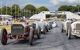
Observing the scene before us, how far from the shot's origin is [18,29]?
2016 centimetres

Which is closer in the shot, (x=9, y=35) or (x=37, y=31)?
(x=9, y=35)

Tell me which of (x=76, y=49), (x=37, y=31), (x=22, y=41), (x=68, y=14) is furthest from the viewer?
(x=68, y=14)

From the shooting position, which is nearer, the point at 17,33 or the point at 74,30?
the point at 17,33

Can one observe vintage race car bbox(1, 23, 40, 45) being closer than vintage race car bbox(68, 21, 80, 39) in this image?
Yes

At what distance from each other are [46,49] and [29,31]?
4051mm

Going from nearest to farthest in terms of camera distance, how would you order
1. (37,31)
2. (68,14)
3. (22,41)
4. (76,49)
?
1. (76,49)
2. (22,41)
3. (37,31)
4. (68,14)

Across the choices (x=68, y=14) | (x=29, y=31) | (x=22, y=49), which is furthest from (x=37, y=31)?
(x=68, y=14)

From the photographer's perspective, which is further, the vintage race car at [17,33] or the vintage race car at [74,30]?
the vintage race car at [74,30]

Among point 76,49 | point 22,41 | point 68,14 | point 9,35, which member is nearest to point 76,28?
point 22,41

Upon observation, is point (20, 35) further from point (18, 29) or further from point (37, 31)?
point (37, 31)

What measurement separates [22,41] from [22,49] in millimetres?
5448

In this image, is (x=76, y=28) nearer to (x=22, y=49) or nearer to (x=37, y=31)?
(x=37, y=31)

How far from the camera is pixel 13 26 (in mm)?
20422

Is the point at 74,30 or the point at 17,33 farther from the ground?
the point at 17,33
